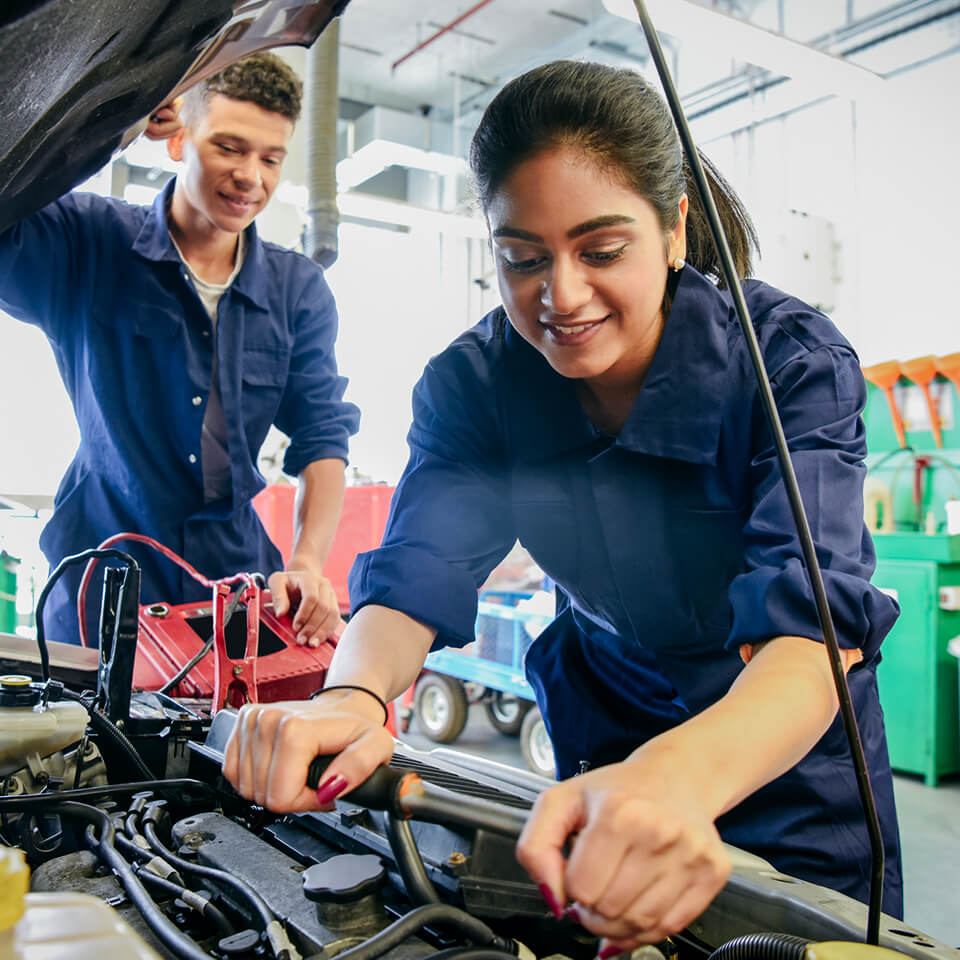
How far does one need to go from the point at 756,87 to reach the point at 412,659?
5508mm

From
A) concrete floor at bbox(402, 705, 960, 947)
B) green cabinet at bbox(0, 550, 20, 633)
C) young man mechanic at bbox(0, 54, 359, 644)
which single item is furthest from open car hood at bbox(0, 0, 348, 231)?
green cabinet at bbox(0, 550, 20, 633)

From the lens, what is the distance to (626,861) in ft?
1.68

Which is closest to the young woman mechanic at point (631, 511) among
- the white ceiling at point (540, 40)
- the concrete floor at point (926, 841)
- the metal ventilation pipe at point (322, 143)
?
the concrete floor at point (926, 841)

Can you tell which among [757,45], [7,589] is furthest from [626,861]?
[7,589]

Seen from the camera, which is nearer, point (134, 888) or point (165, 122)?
point (134, 888)

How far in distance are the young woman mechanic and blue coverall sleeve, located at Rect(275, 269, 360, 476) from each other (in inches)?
28.9

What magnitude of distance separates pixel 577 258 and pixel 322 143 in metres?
3.59

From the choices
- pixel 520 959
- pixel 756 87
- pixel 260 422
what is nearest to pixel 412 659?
pixel 520 959

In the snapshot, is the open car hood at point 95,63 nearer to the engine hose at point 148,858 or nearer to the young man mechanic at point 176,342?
the young man mechanic at point 176,342

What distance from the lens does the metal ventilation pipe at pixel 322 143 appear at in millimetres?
4008

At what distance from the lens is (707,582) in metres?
1.00

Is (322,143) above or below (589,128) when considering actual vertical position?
above

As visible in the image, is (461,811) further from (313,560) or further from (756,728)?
(313,560)

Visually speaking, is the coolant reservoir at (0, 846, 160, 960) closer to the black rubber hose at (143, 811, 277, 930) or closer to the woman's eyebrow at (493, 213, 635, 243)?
the black rubber hose at (143, 811, 277, 930)
